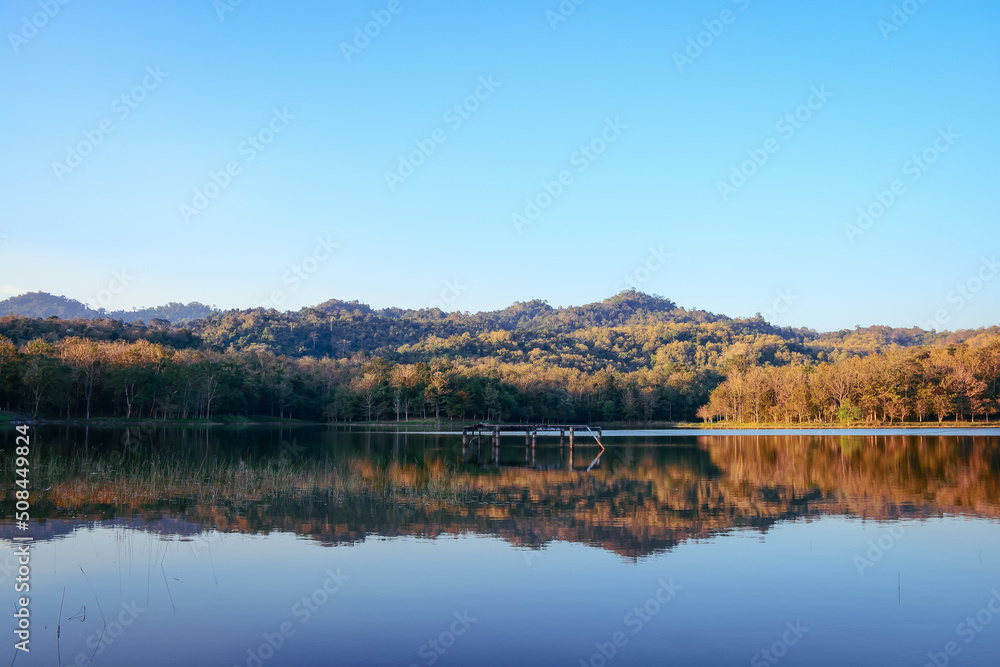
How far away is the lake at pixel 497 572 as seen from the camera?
9.46 metres

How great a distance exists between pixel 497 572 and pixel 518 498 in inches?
386

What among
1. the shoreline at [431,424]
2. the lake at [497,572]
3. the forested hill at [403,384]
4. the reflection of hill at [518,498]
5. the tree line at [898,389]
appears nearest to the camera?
the lake at [497,572]

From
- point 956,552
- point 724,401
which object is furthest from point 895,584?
point 724,401

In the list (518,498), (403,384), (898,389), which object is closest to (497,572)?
(518,498)

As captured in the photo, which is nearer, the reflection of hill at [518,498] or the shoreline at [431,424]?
the reflection of hill at [518,498]

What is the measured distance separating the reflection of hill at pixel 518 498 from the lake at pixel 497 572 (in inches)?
5.6

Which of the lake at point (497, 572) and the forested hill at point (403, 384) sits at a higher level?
the forested hill at point (403, 384)

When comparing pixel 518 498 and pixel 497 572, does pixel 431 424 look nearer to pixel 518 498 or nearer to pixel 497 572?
pixel 518 498

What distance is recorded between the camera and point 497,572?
13203 mm

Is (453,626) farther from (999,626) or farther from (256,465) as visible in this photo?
(256,465)

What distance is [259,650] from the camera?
923 cm

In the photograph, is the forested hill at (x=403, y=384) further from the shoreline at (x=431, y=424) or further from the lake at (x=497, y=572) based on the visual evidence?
the lake at (x=497, y=572)

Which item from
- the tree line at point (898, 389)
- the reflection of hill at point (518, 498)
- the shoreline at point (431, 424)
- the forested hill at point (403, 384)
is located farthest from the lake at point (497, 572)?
the tree line at point (898, 389)

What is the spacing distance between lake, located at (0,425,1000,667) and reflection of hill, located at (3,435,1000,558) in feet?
0.46
